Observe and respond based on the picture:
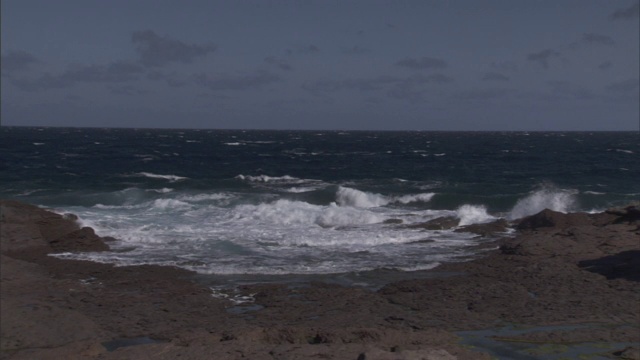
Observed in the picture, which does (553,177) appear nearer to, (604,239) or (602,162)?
(602,162)

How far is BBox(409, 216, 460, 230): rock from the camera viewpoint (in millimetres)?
24609

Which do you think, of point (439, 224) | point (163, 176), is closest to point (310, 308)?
point (439, 224)

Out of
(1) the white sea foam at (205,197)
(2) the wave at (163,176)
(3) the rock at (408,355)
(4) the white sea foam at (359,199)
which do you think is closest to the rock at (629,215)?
(4) the white sea foam at (359,199)

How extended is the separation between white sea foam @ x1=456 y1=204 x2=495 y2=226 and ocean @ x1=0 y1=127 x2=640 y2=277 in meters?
0.12

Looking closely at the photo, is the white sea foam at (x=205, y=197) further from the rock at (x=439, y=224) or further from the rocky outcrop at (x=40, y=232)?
the rocky outcrop at (x=40, y=232)

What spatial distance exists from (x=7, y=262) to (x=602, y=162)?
1701 inches

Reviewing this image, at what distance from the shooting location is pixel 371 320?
40.2 feet

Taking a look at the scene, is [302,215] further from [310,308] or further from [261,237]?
[310,308]

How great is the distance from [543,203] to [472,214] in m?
4.61

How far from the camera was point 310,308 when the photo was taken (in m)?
13.1

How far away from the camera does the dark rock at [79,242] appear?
18.5 meters

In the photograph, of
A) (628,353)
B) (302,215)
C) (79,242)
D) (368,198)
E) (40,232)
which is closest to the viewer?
(628,353)

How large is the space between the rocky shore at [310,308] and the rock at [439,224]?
5.99m

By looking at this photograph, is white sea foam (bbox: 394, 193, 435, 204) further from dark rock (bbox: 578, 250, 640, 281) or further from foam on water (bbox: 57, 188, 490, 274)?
dark rock (bbox: 578, 250, 640, 281)
